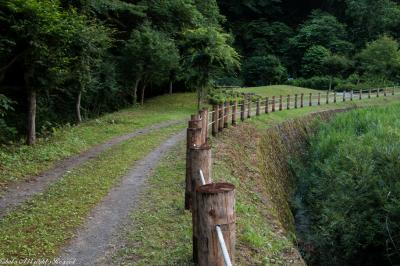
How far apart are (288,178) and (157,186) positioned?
7.67 metres

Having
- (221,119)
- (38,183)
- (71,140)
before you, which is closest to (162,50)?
(221,119)

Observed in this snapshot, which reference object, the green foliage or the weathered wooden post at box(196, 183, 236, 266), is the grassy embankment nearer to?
the weathered wooden post at box(196, 183, 236, 266)

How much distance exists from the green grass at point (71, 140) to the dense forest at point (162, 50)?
1146 mm

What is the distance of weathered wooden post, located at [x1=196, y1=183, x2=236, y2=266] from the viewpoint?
3.94 metres

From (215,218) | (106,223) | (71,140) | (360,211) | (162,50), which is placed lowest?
(360,211)

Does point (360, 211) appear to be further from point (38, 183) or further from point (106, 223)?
point (38, 183)

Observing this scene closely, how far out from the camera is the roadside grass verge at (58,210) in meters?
5.87

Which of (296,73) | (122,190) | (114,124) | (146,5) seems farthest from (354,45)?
(122,190)

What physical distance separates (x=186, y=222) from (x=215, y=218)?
9.59 ft

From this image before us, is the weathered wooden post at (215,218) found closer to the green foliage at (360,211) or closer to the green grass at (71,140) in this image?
the green foliage at (360,211)

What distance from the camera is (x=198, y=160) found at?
6.26 meters

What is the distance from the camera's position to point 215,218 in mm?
3980

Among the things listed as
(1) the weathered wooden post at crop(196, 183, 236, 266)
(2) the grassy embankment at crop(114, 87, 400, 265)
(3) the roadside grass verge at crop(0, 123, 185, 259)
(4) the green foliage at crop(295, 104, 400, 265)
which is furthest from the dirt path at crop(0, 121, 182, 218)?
(4) the green foliage at crop(295, 104, 400, 265)

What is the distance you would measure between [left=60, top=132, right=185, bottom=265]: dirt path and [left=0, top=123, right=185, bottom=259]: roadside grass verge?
0.54 feet
